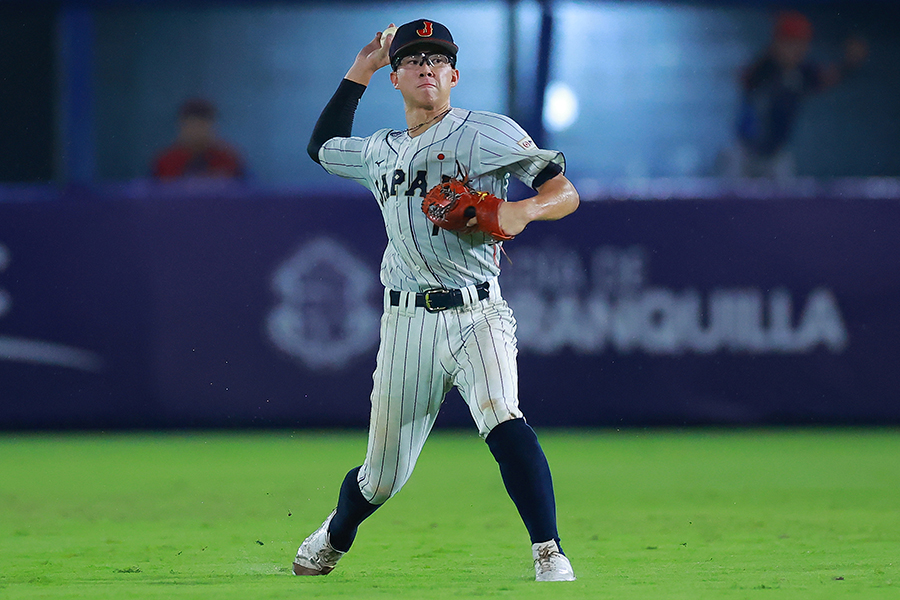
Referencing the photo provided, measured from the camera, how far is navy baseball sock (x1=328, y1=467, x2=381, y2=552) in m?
4.18

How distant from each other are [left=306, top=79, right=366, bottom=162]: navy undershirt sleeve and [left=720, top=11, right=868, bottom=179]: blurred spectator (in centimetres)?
498

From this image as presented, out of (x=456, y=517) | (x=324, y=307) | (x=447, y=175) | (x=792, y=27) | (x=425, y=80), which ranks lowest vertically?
(x=456, y=517)

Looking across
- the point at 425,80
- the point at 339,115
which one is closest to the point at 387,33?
the point at 339,115

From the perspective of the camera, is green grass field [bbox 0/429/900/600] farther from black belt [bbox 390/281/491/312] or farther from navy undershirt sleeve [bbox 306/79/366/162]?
navy undershirt sleeve [bbox 306/79/366/162]

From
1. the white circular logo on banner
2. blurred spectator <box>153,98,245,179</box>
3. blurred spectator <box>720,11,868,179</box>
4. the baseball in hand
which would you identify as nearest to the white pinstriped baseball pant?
the baseball in hand

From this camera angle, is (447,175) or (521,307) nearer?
(447,175)

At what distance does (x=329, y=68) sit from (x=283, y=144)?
2.18 ft

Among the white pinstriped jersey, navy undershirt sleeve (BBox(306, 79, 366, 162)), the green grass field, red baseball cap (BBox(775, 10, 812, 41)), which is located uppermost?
red baseball cap (BBox(775, 10, 812, 41))

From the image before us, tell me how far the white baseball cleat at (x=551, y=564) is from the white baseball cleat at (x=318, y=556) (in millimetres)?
748

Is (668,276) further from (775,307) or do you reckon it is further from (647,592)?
(647,592)

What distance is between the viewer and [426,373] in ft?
13.2

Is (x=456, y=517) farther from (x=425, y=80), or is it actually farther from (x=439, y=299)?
(x=425, y=80)

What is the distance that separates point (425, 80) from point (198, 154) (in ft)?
16.9

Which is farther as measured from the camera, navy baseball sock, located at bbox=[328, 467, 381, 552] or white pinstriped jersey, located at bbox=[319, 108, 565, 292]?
navy baseball sock, located at bbox=[328, 467, 381, 552]
